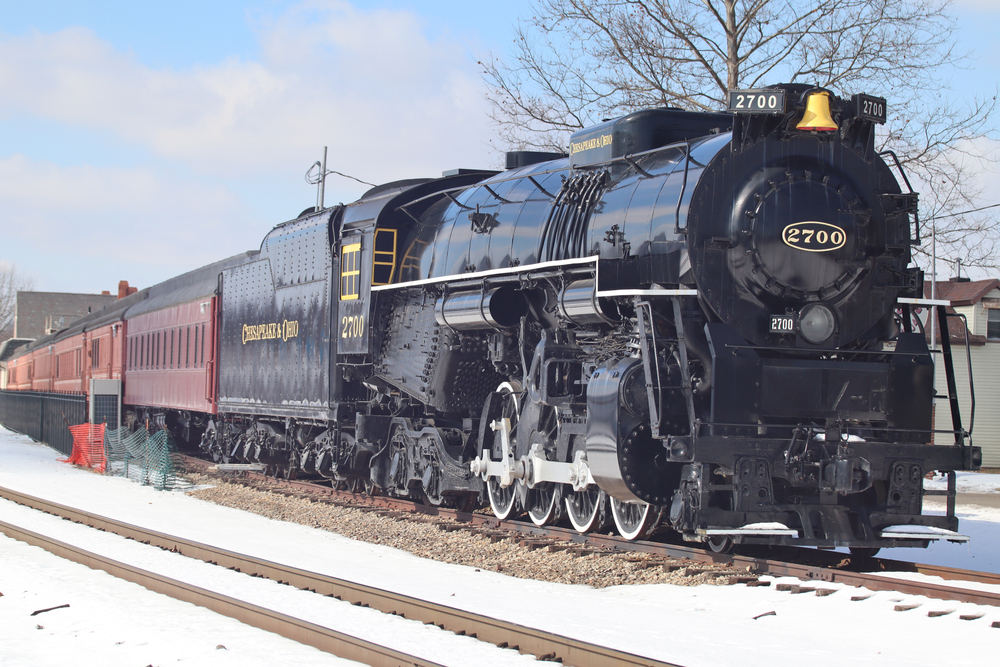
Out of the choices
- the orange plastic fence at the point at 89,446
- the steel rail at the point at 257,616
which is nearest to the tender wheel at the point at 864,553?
the steel rail at the point at 257,616

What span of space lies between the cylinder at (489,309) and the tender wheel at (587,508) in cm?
186

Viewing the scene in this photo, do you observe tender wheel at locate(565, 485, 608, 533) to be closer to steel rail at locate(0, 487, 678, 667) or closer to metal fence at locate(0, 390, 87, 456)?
steel rail at locate(0, 487, 678, 667)

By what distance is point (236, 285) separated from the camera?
17.7 m

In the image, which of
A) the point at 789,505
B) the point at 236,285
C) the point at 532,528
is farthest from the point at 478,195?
the point at 236,285

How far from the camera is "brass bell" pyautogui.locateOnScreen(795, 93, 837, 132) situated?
8.20 metres

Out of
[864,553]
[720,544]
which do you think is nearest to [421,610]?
[720,544]

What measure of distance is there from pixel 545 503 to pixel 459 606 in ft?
11.8

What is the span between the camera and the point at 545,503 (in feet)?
34.1

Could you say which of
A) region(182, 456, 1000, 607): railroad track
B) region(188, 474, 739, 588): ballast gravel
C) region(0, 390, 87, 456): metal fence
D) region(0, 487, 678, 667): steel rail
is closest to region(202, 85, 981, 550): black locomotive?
region(182, 456, 1000, 607): railroad track

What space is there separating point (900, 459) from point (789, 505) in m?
1.05

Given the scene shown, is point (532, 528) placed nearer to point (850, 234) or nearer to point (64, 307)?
point (850, 234)

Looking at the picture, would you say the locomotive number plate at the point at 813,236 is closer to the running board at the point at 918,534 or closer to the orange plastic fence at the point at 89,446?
the running board at the point at 918,534

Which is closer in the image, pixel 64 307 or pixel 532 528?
pixel 532 528

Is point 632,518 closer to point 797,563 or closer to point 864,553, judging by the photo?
point 797,563
